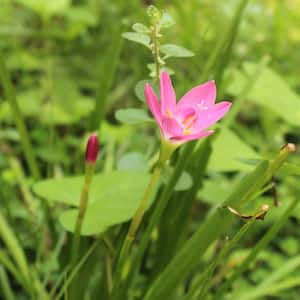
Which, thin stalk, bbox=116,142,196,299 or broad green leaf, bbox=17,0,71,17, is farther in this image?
broad green leaf, bbox=17,0,71,17

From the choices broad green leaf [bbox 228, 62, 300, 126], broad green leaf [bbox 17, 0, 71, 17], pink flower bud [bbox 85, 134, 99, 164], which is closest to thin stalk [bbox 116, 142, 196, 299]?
pink flower bud [bbox 85, 134, 99, 164]

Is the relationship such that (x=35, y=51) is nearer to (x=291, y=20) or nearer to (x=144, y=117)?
(x=291, y=20)

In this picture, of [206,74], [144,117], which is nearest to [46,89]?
[206,74]

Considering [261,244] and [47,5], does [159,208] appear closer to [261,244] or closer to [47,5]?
[261,244]

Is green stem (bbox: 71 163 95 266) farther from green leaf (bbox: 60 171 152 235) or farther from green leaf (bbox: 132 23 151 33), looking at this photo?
green leaf (bbox: 132 23 151 33)

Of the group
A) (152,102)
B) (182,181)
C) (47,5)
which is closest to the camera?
(152,102)

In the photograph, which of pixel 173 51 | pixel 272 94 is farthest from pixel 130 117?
pixel 272 94
